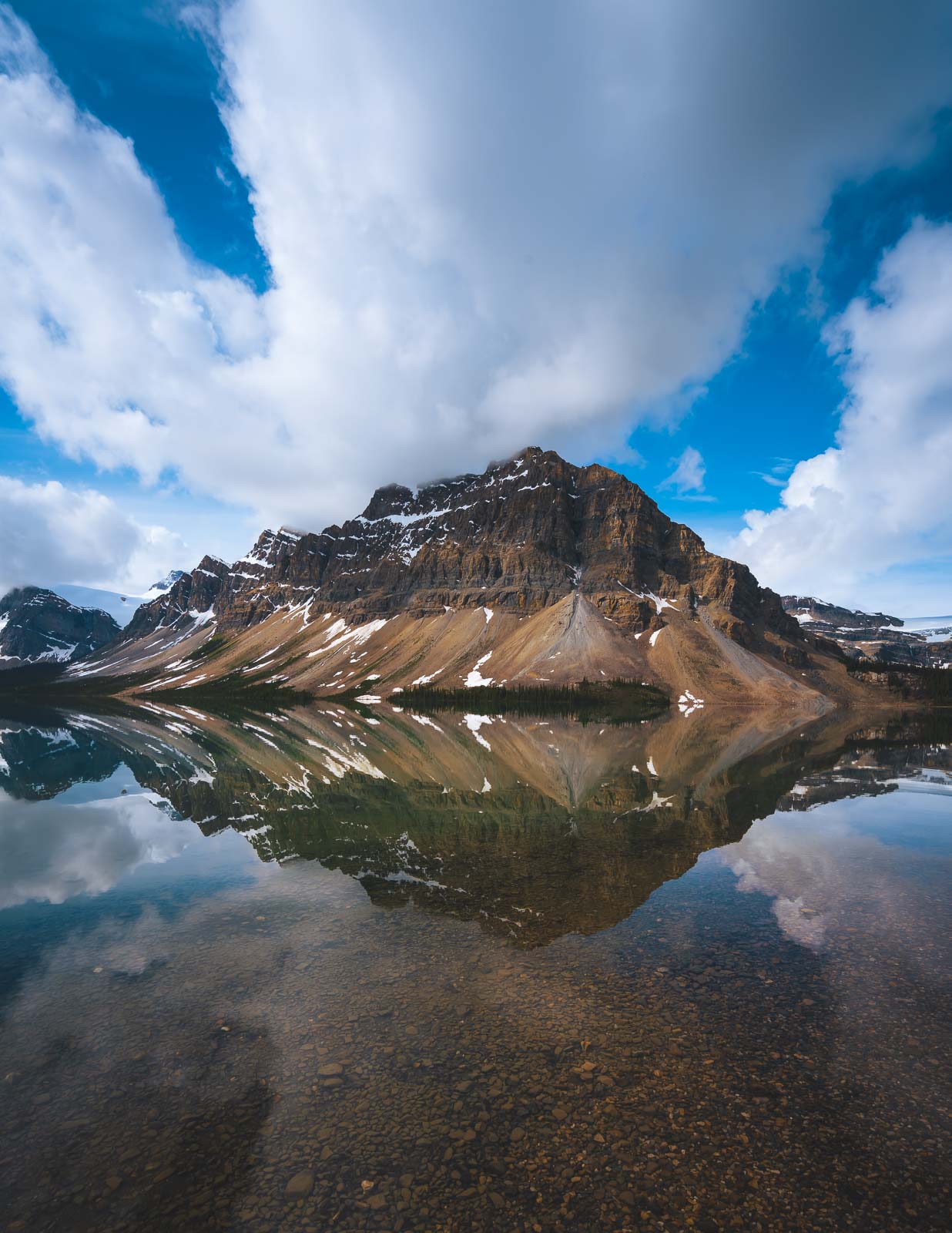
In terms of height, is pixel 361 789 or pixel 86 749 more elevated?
pixel 86 749

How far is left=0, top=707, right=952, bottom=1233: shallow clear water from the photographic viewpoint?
9.99 m

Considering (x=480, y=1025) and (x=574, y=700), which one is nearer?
(x=480, y=1025)

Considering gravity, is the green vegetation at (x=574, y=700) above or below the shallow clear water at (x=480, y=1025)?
above

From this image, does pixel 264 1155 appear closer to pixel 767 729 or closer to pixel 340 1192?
pixel 340 1192

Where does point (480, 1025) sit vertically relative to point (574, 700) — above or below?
below

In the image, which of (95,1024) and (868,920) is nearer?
(95,1024)

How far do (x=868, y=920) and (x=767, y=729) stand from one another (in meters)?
97.7

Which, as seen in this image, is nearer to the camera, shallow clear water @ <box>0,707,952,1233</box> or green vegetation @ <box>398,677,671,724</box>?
shallow clear water @ <box>0,707,952,1233</box>

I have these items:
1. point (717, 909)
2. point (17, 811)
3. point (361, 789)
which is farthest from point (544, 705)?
point (717, 909)

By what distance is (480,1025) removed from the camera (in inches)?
581

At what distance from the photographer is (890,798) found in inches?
1747

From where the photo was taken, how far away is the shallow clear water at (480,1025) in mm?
9992

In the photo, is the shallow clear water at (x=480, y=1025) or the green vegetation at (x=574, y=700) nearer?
the shallow clear water at (x=480, y=1025)

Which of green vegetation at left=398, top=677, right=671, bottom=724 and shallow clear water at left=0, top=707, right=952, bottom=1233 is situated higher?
green vegetation at left=398, top=677, right=671, bottom=724
